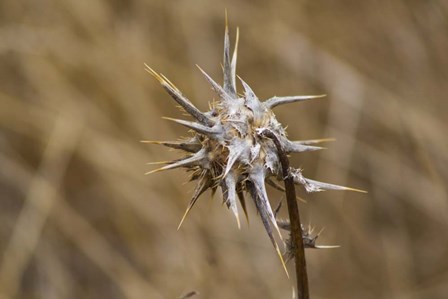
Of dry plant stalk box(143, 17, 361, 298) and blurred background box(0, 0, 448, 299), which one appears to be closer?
dry plant stalk box(143, 17, 361, 298)

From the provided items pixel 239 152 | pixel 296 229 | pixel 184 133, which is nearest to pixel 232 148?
pixel 239 152

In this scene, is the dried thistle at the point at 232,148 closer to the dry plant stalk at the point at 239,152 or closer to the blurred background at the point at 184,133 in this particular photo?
the dry plant stalk at the point at 239,152

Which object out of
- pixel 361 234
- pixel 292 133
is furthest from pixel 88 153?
pixel 361 234

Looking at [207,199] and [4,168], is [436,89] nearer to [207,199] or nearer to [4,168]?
[207,199]

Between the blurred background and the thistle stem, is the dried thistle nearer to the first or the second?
the thistle stem

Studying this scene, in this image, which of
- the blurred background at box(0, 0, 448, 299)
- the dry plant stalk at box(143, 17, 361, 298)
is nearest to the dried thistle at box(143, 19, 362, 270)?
the dry plant stalk at box(143, 17, 361, 298)

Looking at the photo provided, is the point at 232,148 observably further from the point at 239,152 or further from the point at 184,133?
the point at 184,133

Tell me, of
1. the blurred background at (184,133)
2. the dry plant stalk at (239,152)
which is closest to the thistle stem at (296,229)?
the dry plant stalk at (239,152)

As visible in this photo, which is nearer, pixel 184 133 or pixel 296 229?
pixel 296 229
